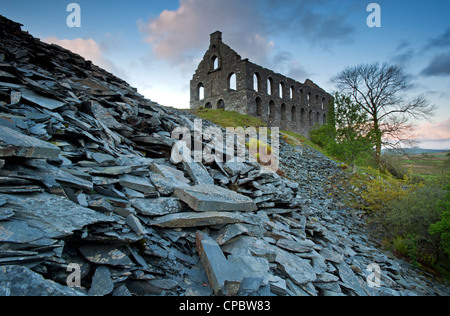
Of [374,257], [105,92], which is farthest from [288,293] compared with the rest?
[105,92]

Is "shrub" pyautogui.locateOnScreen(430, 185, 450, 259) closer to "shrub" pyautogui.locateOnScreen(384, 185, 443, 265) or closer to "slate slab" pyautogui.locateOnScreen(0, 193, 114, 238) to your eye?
"shrub" pyautogui.locateOnScreen(384, 185, 443, 265)

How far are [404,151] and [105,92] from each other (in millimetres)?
25665

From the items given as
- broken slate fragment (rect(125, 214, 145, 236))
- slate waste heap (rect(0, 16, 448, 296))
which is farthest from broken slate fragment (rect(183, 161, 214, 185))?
broken slate fragment (rect(125, 214, 145, 236))

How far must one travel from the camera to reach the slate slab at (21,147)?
2857mm

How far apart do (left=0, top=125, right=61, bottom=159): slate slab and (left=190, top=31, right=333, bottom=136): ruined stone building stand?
82.2 ft

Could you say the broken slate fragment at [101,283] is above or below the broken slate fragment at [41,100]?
below

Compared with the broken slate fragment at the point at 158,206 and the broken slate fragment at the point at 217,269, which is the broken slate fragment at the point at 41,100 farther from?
the broken slate fragment at the point at 217,269

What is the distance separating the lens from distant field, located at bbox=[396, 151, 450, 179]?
12992 mm

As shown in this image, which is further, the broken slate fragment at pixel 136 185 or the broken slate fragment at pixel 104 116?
the broken slate fragment at pixel 104 116

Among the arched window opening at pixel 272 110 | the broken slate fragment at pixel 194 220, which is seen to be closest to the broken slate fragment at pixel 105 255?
the broken slate fragment at pixel 194 220

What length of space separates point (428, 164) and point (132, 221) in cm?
2043

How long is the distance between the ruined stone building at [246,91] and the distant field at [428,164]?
1270cm

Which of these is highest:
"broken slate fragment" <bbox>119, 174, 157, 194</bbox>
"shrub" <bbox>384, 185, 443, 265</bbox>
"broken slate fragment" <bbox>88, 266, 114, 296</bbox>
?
"broken slate fragment" <bbox>119, 174, 157, 194</bbox>
